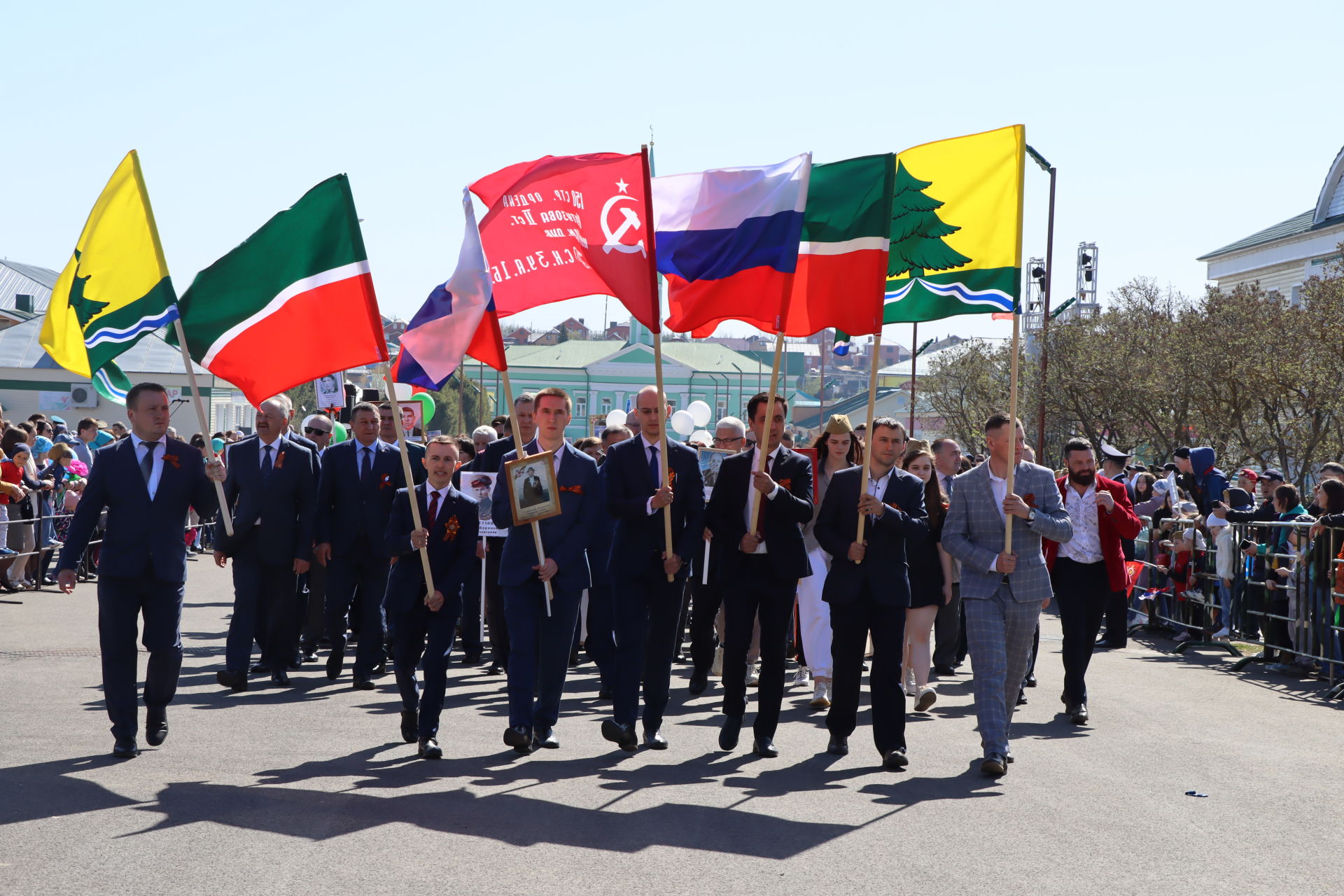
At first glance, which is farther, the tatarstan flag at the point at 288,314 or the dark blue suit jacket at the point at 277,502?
the dark blue suit jacket at the point at 277,502

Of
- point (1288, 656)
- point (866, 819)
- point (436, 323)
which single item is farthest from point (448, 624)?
point (1288, 656)

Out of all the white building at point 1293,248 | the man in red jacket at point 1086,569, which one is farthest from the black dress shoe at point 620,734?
the white building at point 1293,248

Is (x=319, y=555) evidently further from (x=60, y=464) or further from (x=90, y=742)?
(x=60, y=464)

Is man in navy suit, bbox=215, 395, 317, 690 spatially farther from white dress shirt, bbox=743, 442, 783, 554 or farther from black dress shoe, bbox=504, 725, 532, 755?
white dress shirt, bbox=743, 442, 783, 554

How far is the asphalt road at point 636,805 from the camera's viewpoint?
579cm

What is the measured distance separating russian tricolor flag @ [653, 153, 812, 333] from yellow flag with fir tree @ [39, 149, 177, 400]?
3040 mm

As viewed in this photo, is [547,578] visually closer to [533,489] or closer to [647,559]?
[533,489]

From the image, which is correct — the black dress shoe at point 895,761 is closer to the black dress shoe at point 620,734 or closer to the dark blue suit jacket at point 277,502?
the black dress shoe at point 620,734

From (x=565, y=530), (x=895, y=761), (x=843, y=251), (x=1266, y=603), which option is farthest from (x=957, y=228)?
(x=1266, y=603)

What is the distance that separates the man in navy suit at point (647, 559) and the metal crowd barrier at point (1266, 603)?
6364 mm

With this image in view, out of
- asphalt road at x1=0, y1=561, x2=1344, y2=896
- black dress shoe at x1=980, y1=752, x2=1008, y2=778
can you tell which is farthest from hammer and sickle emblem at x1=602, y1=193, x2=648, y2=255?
black dress shoe at x1=980, y1=752, x2=1008, y2=778

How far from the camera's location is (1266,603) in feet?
46.4

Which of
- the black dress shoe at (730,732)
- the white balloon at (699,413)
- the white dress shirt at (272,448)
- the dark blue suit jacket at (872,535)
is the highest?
the white balloon at (699,413)

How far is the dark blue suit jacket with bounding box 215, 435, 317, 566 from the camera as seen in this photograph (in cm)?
1107
